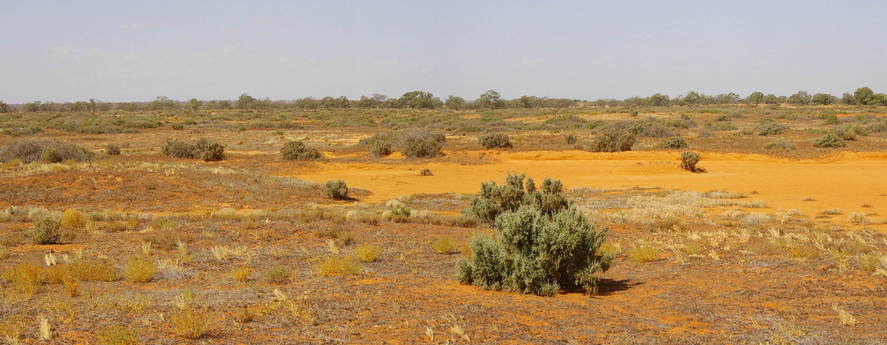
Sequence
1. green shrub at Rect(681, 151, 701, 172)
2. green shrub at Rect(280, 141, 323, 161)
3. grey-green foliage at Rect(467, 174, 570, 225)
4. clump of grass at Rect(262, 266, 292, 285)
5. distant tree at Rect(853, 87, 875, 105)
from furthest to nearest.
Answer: distant tree at Rect(853, 87, 875, 105)
green shrub at Rect(280, 141, 323, 161)
green shrub at Rect(681, 151, 701, 172)
grey-green foliage at Rect(467, 174, 570, 225)
clump of grass at Rect(262, 266, 292, 285)

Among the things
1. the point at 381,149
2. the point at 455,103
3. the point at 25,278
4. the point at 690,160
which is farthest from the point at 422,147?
the point at 455,103

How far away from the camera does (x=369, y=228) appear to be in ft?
49.7

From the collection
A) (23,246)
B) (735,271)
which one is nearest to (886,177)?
(735,271)

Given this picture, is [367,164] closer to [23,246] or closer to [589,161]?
[589,161]

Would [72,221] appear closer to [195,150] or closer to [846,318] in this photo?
[846,318]

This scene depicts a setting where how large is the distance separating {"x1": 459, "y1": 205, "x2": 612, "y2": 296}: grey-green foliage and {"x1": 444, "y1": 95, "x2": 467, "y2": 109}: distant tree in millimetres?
102494

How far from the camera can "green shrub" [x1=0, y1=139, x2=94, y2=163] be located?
97.1 ft

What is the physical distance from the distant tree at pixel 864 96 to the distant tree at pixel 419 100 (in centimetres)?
6737

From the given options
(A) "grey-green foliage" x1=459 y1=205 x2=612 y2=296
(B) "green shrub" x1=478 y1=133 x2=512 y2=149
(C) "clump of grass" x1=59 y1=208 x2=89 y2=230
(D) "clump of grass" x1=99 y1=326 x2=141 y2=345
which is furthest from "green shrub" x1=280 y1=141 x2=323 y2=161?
(D) "clump of grass" x1=99 y1=326 x2=141 y2=345

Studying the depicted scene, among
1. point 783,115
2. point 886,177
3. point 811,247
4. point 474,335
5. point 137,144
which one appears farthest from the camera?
point 783,115

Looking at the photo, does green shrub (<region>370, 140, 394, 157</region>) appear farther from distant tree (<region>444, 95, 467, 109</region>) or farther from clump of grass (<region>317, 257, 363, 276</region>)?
distant tree (<region>444, 95, 467, 109</region>)

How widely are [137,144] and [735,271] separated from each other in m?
46.1

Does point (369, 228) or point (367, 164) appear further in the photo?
point (367, 164)

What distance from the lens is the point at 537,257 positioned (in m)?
8.91
